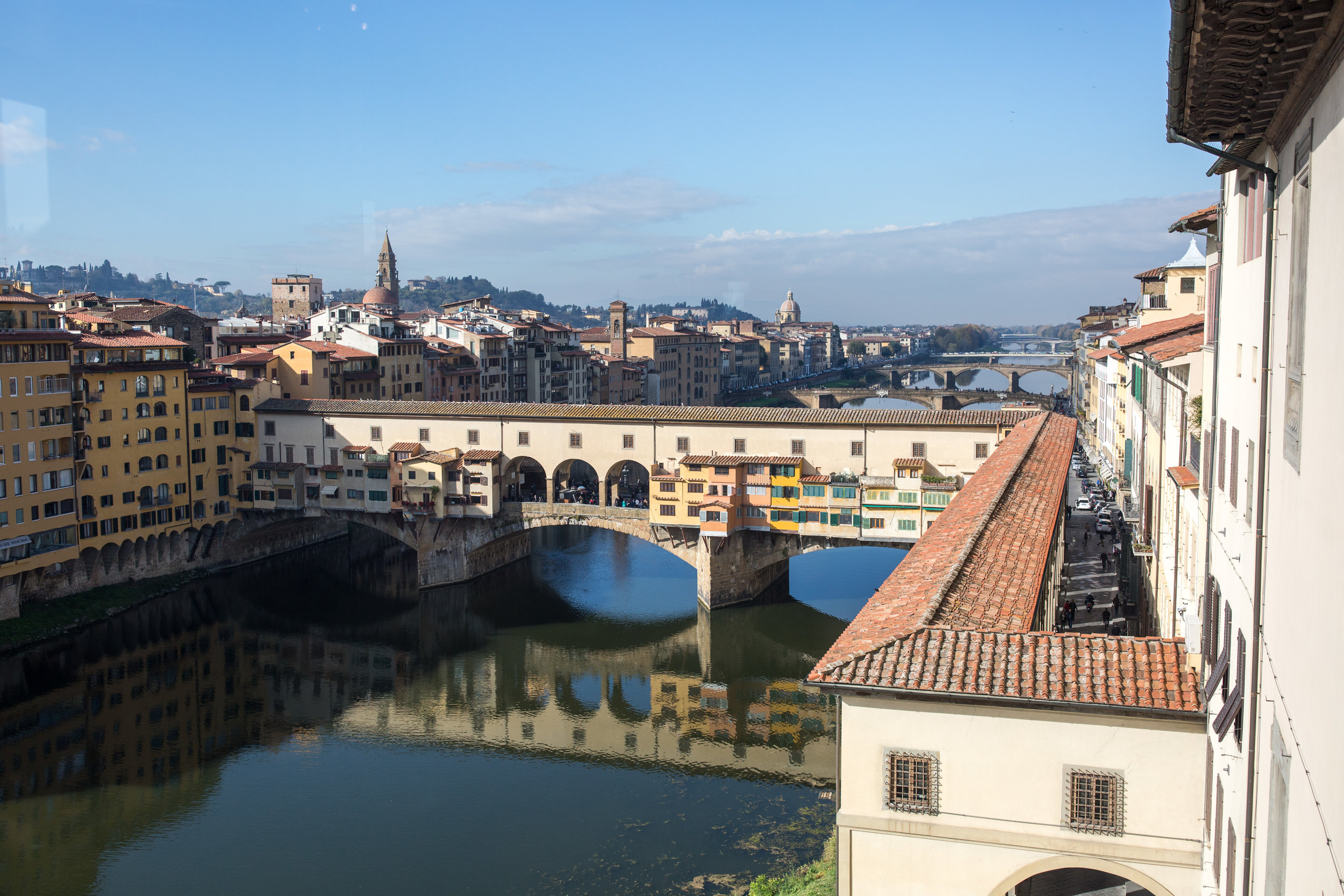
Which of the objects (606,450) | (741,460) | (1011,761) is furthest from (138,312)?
(1011,761)

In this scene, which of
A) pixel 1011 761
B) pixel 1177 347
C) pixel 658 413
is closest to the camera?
pixel 1011 761

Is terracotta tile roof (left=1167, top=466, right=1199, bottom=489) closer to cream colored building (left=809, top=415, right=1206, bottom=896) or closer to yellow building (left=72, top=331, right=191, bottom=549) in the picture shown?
cream colored building (left=809, top=415, right=1206, bottom=896)

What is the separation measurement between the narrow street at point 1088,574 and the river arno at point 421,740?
6.52m

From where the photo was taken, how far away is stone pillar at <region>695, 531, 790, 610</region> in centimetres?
3638

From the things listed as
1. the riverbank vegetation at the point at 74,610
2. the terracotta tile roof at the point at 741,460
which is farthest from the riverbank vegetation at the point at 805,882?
the riverbank vegetation at the point at 74,610

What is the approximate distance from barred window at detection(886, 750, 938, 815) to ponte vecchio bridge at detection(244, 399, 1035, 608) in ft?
81.5

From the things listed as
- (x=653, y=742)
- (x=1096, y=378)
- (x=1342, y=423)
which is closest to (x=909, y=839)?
(x=1342, y=423)

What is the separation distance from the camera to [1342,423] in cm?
466

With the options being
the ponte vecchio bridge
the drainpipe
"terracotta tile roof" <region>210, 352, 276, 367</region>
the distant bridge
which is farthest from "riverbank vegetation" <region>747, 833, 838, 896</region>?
the distant bridge

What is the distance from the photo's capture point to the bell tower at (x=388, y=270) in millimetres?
109438

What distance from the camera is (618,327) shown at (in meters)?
90.8

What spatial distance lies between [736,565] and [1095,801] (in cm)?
2648

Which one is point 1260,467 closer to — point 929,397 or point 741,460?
point 741,460

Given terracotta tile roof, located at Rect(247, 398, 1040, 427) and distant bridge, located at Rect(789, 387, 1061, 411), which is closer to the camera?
terracotta tile roof, located at Rect(247, 398, 1040, 427)
